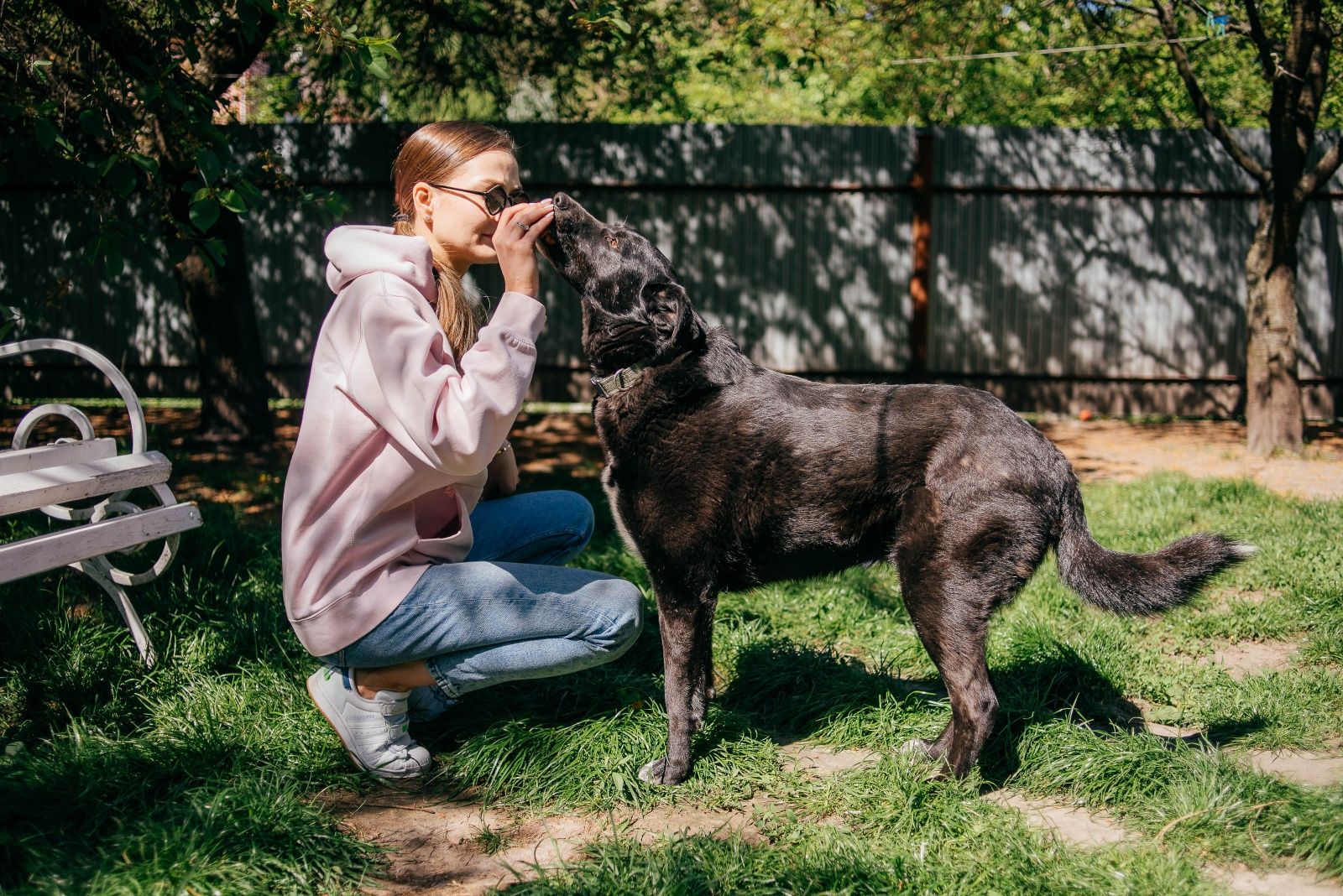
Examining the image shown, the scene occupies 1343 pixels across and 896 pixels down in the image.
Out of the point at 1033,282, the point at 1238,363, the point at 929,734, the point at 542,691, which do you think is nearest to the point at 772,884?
the point at 929,734

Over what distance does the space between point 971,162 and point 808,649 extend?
7.31 metres

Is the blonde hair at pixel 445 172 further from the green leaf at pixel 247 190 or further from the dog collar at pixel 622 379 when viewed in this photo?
the green leaf at pixel 247 190

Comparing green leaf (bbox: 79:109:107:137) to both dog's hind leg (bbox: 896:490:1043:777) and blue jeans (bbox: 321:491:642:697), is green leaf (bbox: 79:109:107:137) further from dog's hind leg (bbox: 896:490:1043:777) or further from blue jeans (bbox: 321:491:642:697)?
dog's hind leg (bbox: 896:490:1043:777)

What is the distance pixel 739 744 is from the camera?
2.94 metres

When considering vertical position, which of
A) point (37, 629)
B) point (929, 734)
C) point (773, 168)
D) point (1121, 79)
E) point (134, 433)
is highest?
point (1121, 79)

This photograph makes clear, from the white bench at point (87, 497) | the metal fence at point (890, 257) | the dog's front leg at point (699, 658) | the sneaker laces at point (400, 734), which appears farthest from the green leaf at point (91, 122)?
the metal fence at point (890, 257)

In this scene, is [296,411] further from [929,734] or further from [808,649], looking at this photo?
[929,734]

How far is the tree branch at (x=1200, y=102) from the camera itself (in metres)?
7.05

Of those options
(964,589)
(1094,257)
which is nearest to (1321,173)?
(1094,257)

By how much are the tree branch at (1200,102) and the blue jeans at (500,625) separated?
640 cm

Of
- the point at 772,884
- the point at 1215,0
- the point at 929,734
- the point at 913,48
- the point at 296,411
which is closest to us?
the point at 772,884

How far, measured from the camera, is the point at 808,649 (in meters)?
3.56

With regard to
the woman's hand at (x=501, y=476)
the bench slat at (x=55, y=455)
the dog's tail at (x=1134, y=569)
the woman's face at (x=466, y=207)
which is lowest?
the dog's tail at (x=1134, y=569)

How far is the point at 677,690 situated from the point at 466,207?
4.78ft
